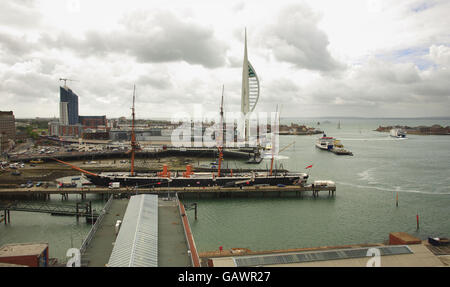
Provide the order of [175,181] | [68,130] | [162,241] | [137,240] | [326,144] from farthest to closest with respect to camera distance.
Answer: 1. [68,130]
2. [326,144]
3. [175,181]
4. [162,241]
5. [137,240]

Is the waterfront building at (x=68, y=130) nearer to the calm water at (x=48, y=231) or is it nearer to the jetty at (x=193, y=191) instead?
the jetty at (x=193, y=191)

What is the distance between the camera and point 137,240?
10.2 meters

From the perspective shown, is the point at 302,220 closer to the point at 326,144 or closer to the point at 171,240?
the point at 171,240

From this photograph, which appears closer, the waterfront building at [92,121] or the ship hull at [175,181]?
the ship hull at [175,181]

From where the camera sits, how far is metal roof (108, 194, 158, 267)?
29.3 feet

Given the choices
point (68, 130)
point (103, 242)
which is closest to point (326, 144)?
point (103, 242)

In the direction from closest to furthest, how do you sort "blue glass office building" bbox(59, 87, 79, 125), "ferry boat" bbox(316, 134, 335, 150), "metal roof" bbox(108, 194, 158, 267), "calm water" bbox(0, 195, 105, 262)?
"metal roof" bbox(108, 194, 158, 267) → "calm water" bbox(0, 195, 105, 262) → "ferry boat" bbox(316, 134, 335, 150) → "blue glass office building" bbox(59, 87, 79, 125)

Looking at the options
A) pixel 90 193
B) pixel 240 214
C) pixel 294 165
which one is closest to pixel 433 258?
pixel 240 214

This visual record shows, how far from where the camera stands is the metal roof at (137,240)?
8922 mm

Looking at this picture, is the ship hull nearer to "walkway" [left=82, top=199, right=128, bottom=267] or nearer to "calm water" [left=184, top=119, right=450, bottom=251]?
"calm water" [left=184, top=119, right=450, bottom=251]

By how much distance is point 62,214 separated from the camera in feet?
66.7

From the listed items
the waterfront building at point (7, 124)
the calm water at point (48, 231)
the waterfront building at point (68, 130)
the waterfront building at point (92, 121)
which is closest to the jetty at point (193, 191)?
the calm water at point (48, 231)

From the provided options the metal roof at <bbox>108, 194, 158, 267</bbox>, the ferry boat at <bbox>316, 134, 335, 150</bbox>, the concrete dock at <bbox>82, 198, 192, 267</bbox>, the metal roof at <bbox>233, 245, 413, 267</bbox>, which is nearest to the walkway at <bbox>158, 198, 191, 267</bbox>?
the concrete dock at <bbox>82, 198, 192, 267</bbox>

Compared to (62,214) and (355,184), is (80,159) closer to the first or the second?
(62,214)
